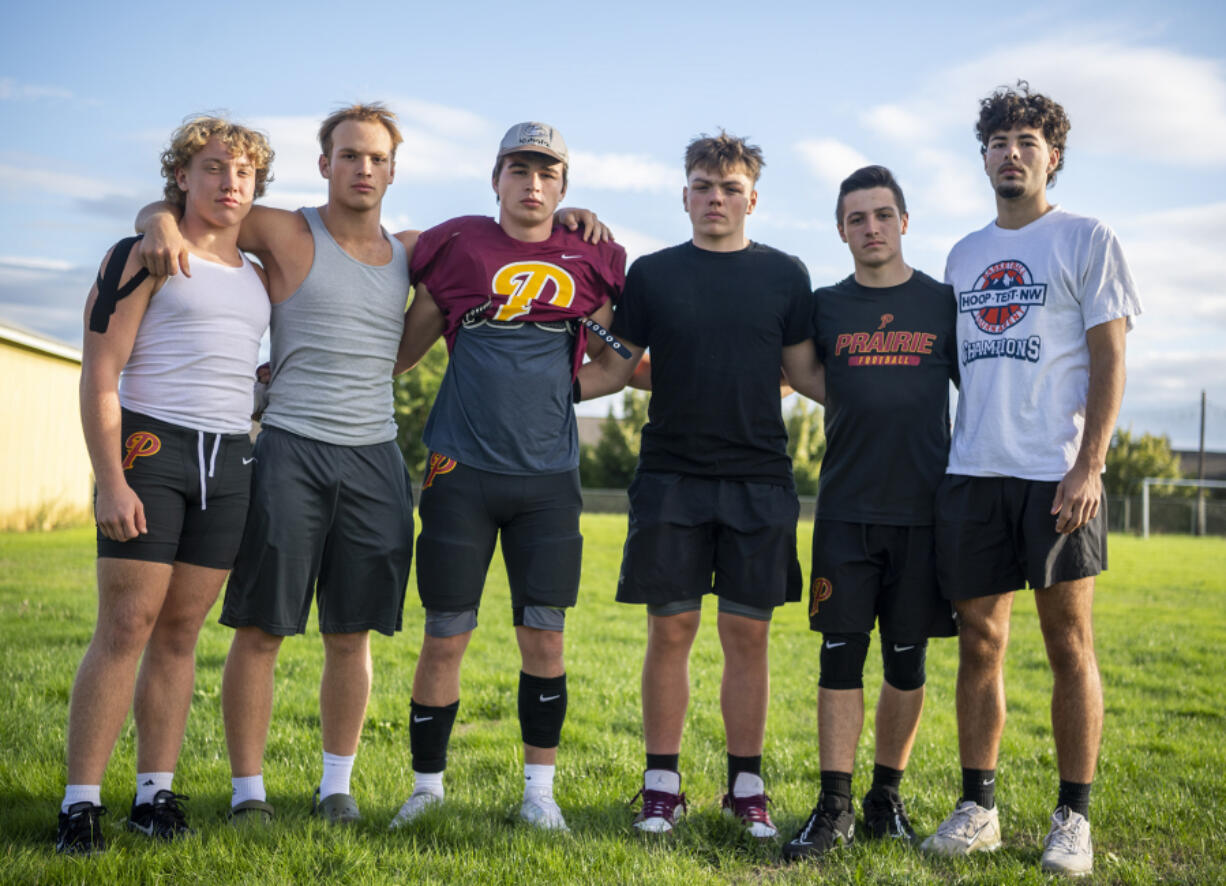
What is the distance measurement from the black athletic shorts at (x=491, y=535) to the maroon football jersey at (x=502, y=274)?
0.61 m

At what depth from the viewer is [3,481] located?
19703 millimetres

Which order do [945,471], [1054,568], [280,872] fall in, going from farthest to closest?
[945,471] < [1054,568] < [280,872]

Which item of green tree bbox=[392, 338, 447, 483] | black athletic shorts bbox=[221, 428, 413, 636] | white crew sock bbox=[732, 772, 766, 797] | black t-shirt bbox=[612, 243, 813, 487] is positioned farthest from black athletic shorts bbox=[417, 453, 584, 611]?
green tree bbox=[392, 338, 447, 483]

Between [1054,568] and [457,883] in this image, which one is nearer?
[457,883]

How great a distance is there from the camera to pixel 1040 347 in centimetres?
371

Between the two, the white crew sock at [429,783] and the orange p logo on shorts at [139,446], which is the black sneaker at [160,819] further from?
the orange p logo on shorts at [139,446]

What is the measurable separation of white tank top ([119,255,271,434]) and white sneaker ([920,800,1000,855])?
311cm

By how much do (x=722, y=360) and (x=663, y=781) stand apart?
5.82ft

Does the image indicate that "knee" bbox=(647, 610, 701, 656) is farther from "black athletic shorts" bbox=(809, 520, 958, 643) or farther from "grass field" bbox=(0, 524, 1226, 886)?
"grass field" bbox=(0, 524, 1226, 886)

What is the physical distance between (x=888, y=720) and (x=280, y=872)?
8.01ft

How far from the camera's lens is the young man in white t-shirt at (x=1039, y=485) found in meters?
3.60

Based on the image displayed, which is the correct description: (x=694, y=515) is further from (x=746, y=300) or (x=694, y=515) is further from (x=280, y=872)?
(x=280, y=872)

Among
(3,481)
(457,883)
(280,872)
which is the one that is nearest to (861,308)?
(457,883)

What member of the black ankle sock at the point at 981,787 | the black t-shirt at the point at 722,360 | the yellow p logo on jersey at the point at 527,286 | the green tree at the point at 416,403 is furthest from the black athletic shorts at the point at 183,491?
the green tree at the point at 416,403
